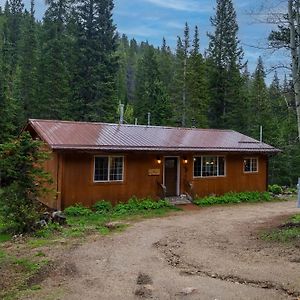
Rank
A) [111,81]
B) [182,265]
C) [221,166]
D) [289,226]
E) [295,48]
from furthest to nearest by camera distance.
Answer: [111,81] → [221,166] → [295,48] → [289,226] → [182,265]

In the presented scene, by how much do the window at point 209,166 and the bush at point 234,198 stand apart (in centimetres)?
110

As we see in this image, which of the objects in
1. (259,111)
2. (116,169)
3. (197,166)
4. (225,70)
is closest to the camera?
(116,169)

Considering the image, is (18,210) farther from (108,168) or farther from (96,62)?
(96,62)

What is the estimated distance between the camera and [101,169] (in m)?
14.8

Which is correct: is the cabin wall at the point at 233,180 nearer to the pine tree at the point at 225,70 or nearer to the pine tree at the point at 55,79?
the pine tree at the point at 225,70

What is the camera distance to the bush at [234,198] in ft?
54.6

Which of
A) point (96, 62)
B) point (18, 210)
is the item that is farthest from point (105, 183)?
point (96, 62)

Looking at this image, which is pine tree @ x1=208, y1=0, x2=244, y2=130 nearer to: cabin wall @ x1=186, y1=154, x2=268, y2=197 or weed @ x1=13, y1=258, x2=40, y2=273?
cabin wall @ x1=186, y1=154, x2=268, y2=197

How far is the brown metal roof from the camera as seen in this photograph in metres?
14.5

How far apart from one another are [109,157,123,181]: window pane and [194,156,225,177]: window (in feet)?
12.5

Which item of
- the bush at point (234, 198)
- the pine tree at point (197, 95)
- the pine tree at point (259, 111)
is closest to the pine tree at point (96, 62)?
the pine tree at point (197, 95)

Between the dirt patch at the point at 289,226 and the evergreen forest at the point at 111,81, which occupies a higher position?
the evergreen forest at the point at 111,81

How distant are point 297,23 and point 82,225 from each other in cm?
865

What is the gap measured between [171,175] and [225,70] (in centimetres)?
1855
